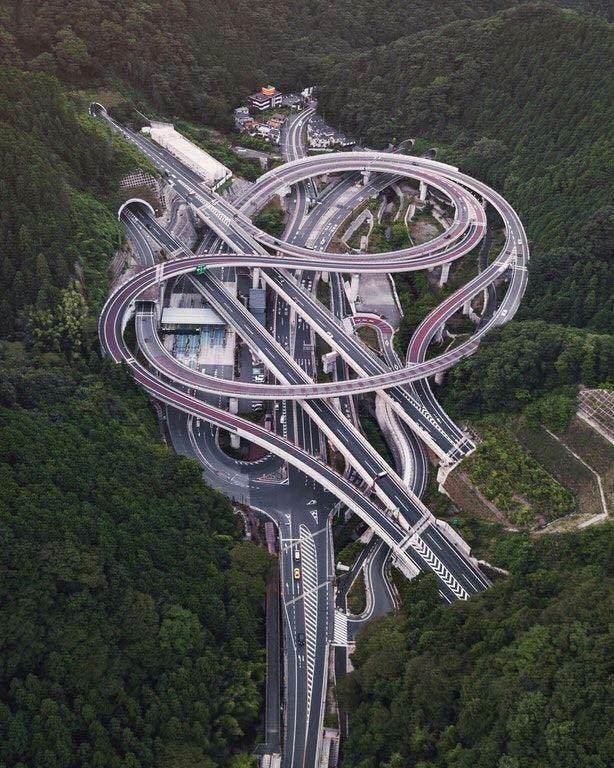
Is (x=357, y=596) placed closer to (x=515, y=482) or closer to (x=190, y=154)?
(x=515, y=482)

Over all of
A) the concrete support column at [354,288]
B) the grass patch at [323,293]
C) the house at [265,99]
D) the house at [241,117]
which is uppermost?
the house at [265,99]

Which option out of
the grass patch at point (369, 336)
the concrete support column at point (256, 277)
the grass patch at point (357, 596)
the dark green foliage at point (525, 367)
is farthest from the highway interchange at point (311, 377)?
the dark green foliage at point (525, 367)

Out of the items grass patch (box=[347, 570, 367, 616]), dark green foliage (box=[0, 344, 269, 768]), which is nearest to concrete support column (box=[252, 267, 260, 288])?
dark green foliage (box=[0, 344, 269, 768])

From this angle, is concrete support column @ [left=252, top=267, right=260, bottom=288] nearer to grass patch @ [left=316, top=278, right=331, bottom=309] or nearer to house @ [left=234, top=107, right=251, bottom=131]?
grass patch @ [left=316, top=278, right=331, bottom=309]

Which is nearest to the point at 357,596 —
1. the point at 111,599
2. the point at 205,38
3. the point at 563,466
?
the point at 563,466

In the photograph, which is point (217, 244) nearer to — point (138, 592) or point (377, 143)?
point (377, 143)

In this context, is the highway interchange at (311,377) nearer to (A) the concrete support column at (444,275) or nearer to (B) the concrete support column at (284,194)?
(B) the concrete support column at (284,194)

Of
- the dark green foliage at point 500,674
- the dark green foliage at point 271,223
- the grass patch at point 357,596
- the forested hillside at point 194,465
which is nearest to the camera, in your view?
the dark green foliage at point 500,674
